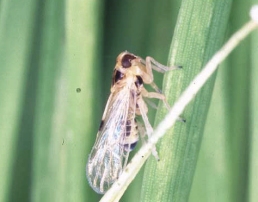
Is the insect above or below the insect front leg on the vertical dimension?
below

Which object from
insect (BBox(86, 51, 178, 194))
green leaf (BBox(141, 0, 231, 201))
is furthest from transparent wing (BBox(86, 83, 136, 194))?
green leaf (BBox(141, 0, 231, 201))

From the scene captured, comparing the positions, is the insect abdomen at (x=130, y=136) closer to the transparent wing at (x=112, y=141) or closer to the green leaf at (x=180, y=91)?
the transparent wing at (x=112, y=141)

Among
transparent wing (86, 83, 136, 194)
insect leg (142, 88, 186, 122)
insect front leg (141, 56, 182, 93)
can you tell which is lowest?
transparent wing (86, 83, 136, 194)

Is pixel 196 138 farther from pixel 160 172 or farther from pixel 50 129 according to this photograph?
pixel 50 129

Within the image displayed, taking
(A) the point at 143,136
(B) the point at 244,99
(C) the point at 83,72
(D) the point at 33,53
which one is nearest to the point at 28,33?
(D) the point at 33,53

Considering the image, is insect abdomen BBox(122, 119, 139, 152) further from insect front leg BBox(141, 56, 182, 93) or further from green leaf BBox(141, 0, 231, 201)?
green leaf BBox(141, 0, 231, 201)

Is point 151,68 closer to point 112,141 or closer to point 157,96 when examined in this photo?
point 157,96
